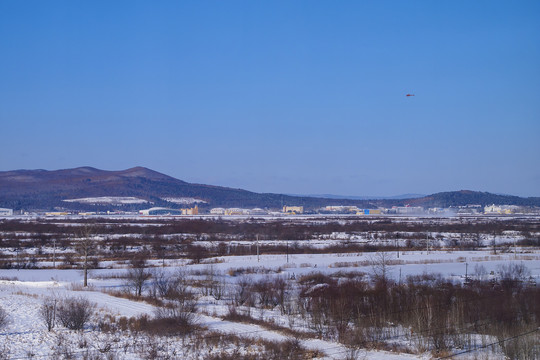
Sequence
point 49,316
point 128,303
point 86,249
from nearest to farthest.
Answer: point 49,316
point 128,303
point 86,249

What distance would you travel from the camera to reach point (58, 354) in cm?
1272

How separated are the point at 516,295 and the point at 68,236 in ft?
183

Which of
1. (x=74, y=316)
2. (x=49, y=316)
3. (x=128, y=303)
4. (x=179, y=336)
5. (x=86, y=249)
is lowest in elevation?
(x=128, y=303)

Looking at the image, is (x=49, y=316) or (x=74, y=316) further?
(x=49, y=316)

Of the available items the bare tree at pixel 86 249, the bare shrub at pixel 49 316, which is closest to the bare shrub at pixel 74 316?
the bare shrub at pixel 49 316

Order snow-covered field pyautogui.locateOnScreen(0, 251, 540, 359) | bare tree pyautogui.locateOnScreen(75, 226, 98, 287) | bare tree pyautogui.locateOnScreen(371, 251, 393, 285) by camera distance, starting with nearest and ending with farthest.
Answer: snow-covered field pyautogui.locateOnScreen(0, 251, 540, 359) < bare tree pyautogui.locateOnScreen(371, 251, 393, 285) < bare tree pyautogui.locateOnScreen(75, 226, 98, 287)

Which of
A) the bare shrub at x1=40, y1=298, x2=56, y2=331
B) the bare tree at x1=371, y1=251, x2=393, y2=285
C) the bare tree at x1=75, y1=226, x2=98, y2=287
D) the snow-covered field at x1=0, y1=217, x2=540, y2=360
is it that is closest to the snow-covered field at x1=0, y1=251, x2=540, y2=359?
the snow-covered field at x1=0, y1=217, x2=540, y2=360

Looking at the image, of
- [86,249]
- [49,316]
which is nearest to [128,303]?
[49,316]

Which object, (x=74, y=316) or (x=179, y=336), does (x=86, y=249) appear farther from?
(x=179, y=336)

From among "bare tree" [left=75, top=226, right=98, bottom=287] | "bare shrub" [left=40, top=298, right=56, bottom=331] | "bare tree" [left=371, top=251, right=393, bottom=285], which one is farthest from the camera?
"bare tree" [left=75, top=226, right=98, bottom=287]

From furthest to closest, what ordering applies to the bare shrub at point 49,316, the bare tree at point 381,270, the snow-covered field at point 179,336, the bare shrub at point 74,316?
the bare tree at point 381,270, the bare shrub at point 49,316, the bare shrub at point 74,316, the snow-covered field at point 179,336

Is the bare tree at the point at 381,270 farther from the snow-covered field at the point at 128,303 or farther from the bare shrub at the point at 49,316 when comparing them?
the bare shrub at the point at 49,316

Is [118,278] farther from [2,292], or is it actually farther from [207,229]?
[207,229]

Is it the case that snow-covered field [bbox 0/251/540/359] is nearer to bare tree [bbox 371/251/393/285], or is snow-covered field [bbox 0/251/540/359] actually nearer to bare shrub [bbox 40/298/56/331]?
bare shrub [bbox 40/298/56/331]
